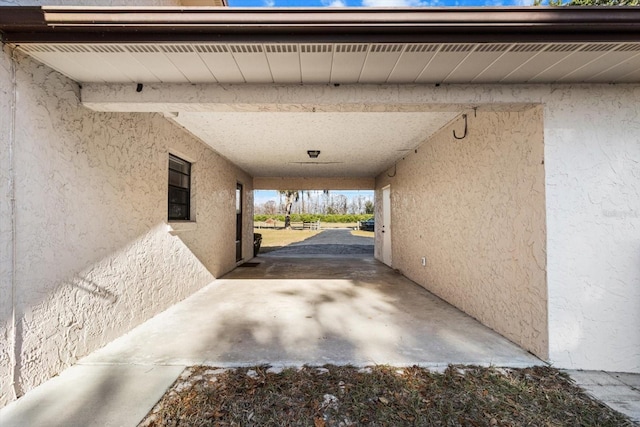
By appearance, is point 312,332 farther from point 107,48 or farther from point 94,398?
point 107,48

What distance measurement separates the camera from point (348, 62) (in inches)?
84.4

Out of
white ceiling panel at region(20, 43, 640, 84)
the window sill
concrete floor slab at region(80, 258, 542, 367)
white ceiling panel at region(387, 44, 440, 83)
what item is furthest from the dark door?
white ceiling panel at region(387, 44, 440, 83)

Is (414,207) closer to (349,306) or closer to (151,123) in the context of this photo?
(349,306)

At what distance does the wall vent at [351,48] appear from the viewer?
1.92 metres

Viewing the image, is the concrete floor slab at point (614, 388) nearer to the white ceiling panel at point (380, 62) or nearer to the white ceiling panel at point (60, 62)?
the white ceiling panel at point (380, 62)

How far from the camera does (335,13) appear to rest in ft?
5.95

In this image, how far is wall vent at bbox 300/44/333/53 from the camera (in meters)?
1.94

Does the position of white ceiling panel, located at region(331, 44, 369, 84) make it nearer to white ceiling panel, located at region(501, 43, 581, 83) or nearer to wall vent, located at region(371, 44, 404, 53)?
wall vent, located at region(371, 44, 404, 53)

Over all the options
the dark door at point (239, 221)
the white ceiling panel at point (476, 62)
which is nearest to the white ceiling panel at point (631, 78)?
the white ceiling panel at point (476, 62)

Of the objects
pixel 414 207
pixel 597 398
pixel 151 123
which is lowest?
pixel 597 398

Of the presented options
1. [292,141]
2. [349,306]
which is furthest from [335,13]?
[349,306]

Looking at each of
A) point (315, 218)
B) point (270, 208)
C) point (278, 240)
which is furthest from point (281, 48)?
point (270, 208)

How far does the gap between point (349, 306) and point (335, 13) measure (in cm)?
354

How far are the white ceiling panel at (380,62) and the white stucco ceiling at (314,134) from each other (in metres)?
1.21
